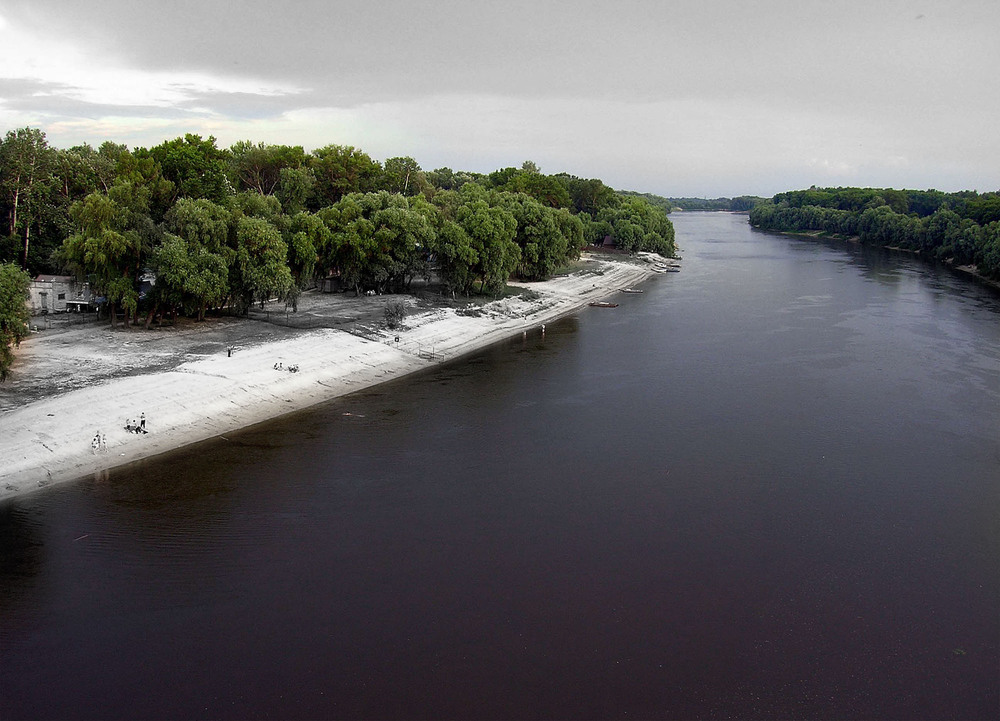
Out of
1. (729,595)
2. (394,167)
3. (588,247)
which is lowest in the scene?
(729,595)

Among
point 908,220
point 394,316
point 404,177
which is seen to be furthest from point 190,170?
point 908,220

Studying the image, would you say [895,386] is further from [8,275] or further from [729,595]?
[8,275]

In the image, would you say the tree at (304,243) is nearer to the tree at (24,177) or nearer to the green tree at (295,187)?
the green tree at (295,187)

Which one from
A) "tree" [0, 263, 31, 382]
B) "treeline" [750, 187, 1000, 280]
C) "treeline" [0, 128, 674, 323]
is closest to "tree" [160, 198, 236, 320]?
"treeline" [0, 128, 674, 323]

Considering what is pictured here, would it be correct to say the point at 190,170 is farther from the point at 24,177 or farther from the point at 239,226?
the point at 24,177

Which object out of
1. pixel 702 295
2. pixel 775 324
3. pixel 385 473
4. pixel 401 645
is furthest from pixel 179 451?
pixel 702 295

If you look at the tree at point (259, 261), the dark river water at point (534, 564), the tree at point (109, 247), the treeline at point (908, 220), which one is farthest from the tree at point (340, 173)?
the treeline at point (908, 220)

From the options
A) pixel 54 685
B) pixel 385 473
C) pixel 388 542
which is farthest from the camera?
pixel 385 473
